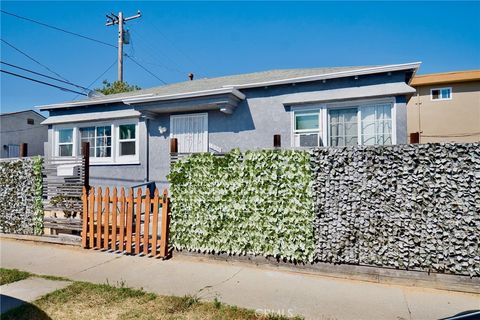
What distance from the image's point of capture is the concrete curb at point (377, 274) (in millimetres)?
4090

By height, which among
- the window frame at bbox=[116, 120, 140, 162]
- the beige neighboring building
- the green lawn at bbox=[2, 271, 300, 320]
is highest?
the beige neighboring building

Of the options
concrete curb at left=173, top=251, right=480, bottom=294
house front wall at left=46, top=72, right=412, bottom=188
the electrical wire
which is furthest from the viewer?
the electrical wire

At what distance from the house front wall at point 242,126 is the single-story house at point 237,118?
28mm

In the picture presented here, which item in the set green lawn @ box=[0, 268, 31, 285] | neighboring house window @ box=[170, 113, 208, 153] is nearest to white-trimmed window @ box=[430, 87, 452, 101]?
neighboring house window @ box=[170, 113, 208, 153]

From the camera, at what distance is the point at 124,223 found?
19.8 feet

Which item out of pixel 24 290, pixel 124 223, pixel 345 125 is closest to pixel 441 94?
pixel 345 125

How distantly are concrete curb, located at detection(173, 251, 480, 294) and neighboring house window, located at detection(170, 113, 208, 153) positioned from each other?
17.3 feet

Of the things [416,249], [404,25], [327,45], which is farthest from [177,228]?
[327,45]

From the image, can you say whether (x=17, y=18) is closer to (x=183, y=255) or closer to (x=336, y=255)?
(x=183, y=255)

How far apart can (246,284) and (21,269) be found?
163 inches

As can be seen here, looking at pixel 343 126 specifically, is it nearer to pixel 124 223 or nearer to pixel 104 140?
pixel 124 223

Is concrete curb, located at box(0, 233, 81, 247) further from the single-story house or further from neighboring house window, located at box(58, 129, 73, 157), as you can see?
neighboring house window, located at box(58, 129, 73, 157)

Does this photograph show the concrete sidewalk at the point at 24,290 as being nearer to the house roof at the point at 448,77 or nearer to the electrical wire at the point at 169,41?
the electrical wire at the point at 169,41

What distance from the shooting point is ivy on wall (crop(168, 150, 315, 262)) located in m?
4.86
